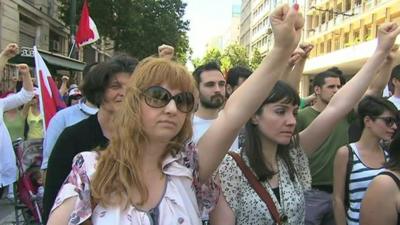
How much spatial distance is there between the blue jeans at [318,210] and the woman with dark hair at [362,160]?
0.25 m

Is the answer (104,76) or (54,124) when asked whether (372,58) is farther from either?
(54,124)

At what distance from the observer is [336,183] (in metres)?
3.53

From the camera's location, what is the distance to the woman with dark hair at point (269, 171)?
104 inches

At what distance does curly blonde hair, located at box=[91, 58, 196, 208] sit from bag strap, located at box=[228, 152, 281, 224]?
691mm

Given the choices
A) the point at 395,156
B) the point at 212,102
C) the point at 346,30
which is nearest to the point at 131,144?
the point at 395,156

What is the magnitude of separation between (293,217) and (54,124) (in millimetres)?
2050

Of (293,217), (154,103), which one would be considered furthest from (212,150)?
(293,217)

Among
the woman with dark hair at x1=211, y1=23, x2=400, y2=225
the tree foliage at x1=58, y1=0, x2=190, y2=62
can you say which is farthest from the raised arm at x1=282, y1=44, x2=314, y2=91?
the tree foliage at x1=58, y1=0, x2=190, y2=62

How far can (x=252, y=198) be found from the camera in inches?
104

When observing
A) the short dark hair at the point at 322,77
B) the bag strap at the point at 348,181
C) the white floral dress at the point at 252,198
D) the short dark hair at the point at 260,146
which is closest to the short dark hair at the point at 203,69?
the short dark hair at the point at 322,77

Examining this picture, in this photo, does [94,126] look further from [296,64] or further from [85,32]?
[85,32]

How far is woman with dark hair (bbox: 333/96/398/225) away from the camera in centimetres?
342

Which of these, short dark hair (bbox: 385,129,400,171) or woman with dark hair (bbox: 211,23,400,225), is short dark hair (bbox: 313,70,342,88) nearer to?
woman with dark hair (bbox: 211,23,400,225)

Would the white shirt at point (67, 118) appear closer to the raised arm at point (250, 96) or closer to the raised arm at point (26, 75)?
the raised arm at point (26, 75)
